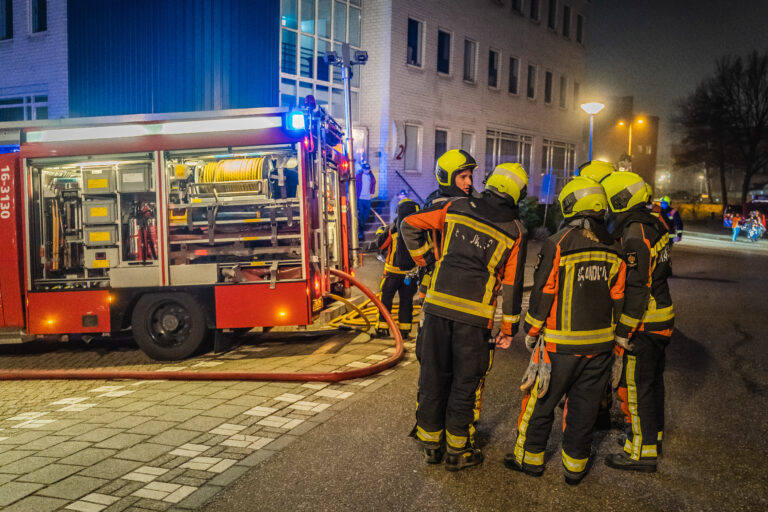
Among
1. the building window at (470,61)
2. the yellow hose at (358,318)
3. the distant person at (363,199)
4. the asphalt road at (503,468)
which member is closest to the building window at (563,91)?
the building window at (470,61)

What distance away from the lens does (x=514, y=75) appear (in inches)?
1028

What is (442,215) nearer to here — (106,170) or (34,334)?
(106,170)

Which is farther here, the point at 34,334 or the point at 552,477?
the point at 34,334

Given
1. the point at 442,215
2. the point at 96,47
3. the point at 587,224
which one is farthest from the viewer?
the point at 96,47

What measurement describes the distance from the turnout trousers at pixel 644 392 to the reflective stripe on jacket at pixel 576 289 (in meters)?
0.45

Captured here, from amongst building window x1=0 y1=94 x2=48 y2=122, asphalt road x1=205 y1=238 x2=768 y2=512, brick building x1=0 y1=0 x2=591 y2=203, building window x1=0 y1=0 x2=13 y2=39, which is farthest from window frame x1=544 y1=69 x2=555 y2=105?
asphalt road x1=205 y1=238 x2=768 y2=512

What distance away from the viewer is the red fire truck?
6.90 metres

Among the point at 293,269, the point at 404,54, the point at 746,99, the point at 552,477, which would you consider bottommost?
the point at 552,477

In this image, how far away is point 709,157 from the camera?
53.3m

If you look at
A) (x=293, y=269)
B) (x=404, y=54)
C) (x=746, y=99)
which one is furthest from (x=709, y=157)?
(x=293, y=269)

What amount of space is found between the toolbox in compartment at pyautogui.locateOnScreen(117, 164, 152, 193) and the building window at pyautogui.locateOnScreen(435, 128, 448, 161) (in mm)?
16171

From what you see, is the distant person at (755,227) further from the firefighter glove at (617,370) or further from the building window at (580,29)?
the firefighter glove at (617,370)

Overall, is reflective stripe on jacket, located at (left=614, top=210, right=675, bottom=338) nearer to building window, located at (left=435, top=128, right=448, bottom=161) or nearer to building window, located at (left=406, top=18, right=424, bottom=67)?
building window, located at (left=406, top=18, right=424, bottom=67)

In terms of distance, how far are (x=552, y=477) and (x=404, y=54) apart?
718 inches
